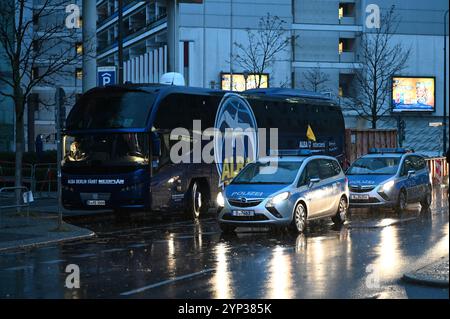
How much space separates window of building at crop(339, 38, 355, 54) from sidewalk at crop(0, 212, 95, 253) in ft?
156

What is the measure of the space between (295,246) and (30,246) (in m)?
5.24

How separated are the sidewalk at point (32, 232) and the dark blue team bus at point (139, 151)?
1306 mm

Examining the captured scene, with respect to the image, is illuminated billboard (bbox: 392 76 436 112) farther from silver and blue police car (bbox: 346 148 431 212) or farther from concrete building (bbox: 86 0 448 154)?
silver and blue police car (bbox: 346 148 431 212)

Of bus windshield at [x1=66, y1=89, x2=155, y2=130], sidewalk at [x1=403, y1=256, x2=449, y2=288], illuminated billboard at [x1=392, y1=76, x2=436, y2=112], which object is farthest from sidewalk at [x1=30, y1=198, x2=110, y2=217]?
illuminated billboard at [x1=392, y1=76, x2=436, y2=112]

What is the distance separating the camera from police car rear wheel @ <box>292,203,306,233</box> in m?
15.1

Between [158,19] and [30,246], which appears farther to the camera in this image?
[158,19]

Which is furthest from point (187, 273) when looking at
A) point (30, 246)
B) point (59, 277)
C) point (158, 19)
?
point (158, 19)

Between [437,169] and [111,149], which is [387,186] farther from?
[437,169]

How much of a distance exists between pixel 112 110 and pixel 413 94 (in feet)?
157

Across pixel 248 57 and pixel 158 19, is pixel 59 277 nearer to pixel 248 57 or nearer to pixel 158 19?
pixel 248 57

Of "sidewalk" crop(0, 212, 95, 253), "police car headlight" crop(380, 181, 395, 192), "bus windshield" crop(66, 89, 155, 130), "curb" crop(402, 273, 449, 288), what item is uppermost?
"bus windshield" crop(66, 89, 155, 130)

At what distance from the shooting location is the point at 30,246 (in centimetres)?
1409

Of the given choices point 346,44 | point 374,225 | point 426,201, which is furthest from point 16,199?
point 346,44

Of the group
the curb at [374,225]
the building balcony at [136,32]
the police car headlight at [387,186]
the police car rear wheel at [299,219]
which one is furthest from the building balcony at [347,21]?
the police car rear wheel at [299,219]
